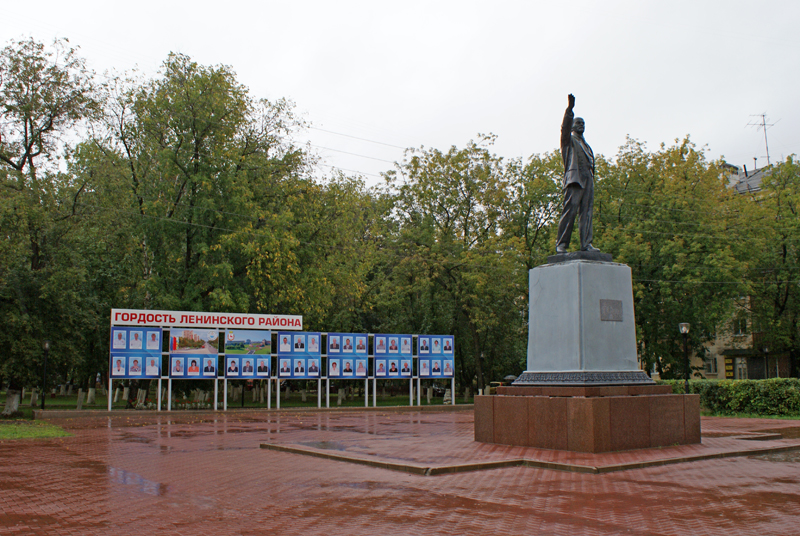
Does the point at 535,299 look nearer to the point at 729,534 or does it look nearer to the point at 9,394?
the point at 729,534

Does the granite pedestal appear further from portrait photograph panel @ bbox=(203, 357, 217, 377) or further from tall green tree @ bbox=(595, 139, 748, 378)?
tall green tree @ bbox=(595, 139, 748, 378)

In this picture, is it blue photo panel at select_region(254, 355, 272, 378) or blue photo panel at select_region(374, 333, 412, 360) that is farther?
blue photo panel at select_region(374, 333, 412, 360)

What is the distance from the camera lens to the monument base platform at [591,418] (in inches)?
434

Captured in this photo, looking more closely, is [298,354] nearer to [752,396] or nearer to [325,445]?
[325,445]

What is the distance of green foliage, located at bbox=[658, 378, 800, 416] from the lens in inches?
863

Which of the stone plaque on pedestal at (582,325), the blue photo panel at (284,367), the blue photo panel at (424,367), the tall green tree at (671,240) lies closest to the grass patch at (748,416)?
the tall green tree at (671,240)

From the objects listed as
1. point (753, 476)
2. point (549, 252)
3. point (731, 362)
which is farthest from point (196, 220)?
point (731, 362)

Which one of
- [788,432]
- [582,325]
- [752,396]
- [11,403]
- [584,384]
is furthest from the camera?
[11,403]

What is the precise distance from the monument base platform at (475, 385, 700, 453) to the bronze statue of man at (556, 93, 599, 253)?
9.77ft

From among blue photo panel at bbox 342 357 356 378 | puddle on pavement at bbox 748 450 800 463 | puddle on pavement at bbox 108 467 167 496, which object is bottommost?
puddle on pavement at bbox 748 450 800 463

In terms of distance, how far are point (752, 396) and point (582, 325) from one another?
1428cm

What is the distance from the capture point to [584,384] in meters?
11.4

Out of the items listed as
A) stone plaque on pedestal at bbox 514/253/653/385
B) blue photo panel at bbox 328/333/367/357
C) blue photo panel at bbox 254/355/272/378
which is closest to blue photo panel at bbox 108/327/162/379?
blue photo panel at bbox 254/355/272/378

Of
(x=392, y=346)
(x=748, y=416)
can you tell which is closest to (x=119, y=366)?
(x=392, y=346)
